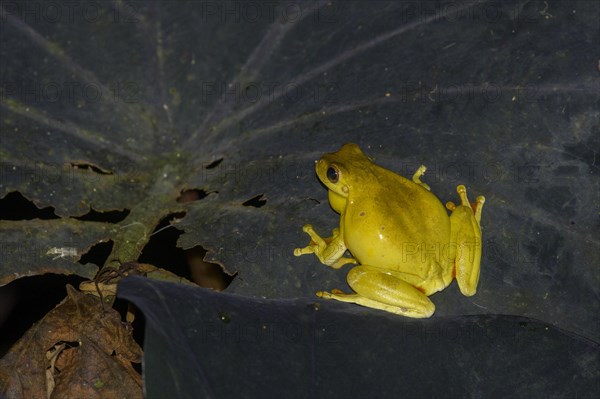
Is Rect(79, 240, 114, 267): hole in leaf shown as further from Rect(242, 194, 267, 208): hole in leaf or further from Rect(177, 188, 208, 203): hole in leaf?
Rect(242, 194, 267, 208): hole in leaf

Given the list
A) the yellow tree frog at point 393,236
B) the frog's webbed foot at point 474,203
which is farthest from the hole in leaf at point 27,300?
the frog's webbed foot at point 474,203

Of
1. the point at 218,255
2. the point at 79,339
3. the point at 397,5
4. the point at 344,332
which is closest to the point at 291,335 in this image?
the point at 344,332

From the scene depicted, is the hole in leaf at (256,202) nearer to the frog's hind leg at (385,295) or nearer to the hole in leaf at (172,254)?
the hole in leaf at (172,254)

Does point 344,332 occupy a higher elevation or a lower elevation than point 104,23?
lower

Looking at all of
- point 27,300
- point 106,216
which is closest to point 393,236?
point 106,216

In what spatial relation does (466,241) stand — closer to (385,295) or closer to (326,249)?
(385,295)

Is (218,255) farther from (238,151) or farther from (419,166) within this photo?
(419,166)
